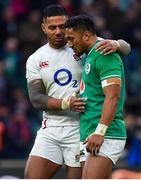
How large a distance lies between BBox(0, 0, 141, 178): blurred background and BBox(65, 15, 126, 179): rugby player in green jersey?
4351mm

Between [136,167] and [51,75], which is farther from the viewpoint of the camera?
[136,167]

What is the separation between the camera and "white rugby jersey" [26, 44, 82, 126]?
881cm

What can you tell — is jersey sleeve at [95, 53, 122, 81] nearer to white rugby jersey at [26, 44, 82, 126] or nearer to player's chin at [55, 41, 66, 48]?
white rugby jersey at [26, 44, 82, 126]

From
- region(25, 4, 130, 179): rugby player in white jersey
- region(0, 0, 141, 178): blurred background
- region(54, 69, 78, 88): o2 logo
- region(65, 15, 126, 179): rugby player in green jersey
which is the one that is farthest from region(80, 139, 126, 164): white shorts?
region(0, 0, 141, 178): blurred background

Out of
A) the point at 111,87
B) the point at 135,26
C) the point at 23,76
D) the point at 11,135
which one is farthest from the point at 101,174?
the point at 135,26

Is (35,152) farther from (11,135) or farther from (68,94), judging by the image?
(11,135)

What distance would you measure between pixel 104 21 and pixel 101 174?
8665 millimetres

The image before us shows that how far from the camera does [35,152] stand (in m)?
8.81

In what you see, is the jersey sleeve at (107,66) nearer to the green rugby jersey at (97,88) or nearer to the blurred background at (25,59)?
the green rugby jersey at (97,88)

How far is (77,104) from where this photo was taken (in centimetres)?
828

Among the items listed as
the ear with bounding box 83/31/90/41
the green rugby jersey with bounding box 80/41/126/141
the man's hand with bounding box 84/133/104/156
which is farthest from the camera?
the ear with bounding box 83/31/90/41

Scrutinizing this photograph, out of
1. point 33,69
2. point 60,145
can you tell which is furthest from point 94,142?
point 33,69

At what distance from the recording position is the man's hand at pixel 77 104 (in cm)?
823

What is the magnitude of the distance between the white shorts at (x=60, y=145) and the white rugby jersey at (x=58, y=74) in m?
0.08
